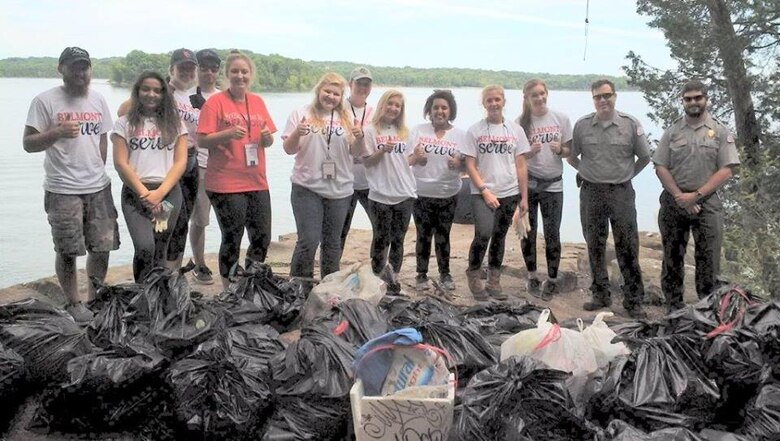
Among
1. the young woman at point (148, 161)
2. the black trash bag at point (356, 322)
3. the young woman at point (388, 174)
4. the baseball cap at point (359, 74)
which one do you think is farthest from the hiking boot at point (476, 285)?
the young woman at point (148, 161)

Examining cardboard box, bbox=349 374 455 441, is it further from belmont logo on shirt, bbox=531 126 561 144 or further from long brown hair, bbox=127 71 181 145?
belmont logo on shirt, bbox=531 126 561 144

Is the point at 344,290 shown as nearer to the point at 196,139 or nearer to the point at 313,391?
the point at 313,391

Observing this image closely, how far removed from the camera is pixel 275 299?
4.47m

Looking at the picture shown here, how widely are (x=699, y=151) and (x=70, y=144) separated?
4037mm

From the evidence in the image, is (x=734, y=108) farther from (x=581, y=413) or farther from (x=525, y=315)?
(x=581, y=413)

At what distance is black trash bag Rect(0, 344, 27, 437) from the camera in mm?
3314

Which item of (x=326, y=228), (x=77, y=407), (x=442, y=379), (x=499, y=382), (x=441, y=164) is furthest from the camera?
(x=441, y=164)

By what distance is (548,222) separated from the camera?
18.4ft

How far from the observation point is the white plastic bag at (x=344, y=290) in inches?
170

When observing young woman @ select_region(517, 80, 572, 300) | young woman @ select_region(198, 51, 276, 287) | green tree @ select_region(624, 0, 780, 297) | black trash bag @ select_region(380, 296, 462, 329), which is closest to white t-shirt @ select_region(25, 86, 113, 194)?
young woman @ select_region(198, 51, 276, 287)

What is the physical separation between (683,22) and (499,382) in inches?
300

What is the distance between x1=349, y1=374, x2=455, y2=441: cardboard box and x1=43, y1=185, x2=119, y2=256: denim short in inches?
96.7

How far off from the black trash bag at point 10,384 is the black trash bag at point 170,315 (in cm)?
52

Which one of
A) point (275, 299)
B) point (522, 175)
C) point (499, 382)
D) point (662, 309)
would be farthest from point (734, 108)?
point (499, 382)
